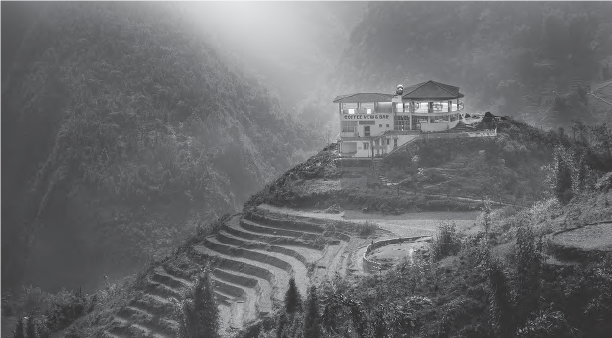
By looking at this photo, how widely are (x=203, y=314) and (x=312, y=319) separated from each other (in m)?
6.53

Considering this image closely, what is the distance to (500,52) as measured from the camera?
8131cm

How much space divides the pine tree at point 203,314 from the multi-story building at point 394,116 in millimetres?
20064

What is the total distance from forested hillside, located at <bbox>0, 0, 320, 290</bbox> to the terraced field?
105 feet

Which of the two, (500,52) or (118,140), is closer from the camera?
(500,52)

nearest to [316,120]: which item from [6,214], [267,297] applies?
[6,214]

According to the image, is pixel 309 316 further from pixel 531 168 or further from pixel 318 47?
pixel 318 47

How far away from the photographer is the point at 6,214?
91.6 metres

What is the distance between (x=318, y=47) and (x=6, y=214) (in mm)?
66434

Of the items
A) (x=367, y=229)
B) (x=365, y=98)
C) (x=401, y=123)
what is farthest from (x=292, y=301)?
(x=365, y=98)

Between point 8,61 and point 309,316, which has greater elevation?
point 8,61

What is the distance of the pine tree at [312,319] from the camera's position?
24.8 meters

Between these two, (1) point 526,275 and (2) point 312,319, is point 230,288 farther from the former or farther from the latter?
(1) point 526,275

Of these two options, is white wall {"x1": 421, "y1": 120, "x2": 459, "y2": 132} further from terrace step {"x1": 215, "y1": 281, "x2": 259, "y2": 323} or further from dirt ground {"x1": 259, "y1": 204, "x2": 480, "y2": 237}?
terrace step {"x1": 215, "y1": 281, "x2": 259, "y2": 323}

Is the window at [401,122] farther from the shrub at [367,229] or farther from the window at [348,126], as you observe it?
the shrub at [367,229]
